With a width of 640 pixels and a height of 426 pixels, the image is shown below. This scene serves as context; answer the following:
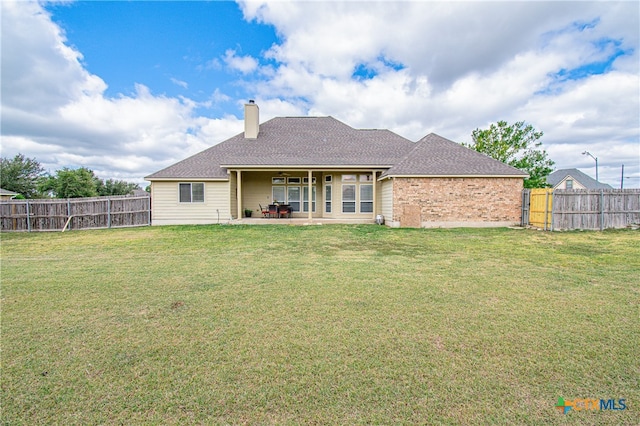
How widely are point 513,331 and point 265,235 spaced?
8701 mm

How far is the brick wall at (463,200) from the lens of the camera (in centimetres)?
1310

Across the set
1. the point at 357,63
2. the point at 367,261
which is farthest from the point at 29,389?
the point at 357,63

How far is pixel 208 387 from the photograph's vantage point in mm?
2234

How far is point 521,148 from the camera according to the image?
2578 cm

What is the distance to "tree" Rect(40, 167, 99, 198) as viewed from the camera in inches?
A: 1346

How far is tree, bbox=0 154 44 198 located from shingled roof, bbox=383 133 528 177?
1734 inches

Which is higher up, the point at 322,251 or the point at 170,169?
the point at 170,169

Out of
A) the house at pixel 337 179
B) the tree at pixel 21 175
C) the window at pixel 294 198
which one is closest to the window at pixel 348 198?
the house at pixel 337 179

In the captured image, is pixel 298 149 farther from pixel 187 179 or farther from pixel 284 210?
pixel 187 179

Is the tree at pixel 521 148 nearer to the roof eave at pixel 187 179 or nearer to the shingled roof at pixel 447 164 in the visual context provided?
the shingled roof at pixel 447 164

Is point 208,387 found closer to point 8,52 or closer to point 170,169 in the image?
point 170,169

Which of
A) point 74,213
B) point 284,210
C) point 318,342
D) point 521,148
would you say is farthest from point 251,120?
point 521,148

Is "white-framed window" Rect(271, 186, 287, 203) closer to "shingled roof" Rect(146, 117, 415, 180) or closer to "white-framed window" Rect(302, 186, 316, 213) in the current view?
"white-framed window" Rect(302, 186, 316, 213)

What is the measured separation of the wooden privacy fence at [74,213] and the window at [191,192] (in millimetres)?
1876
